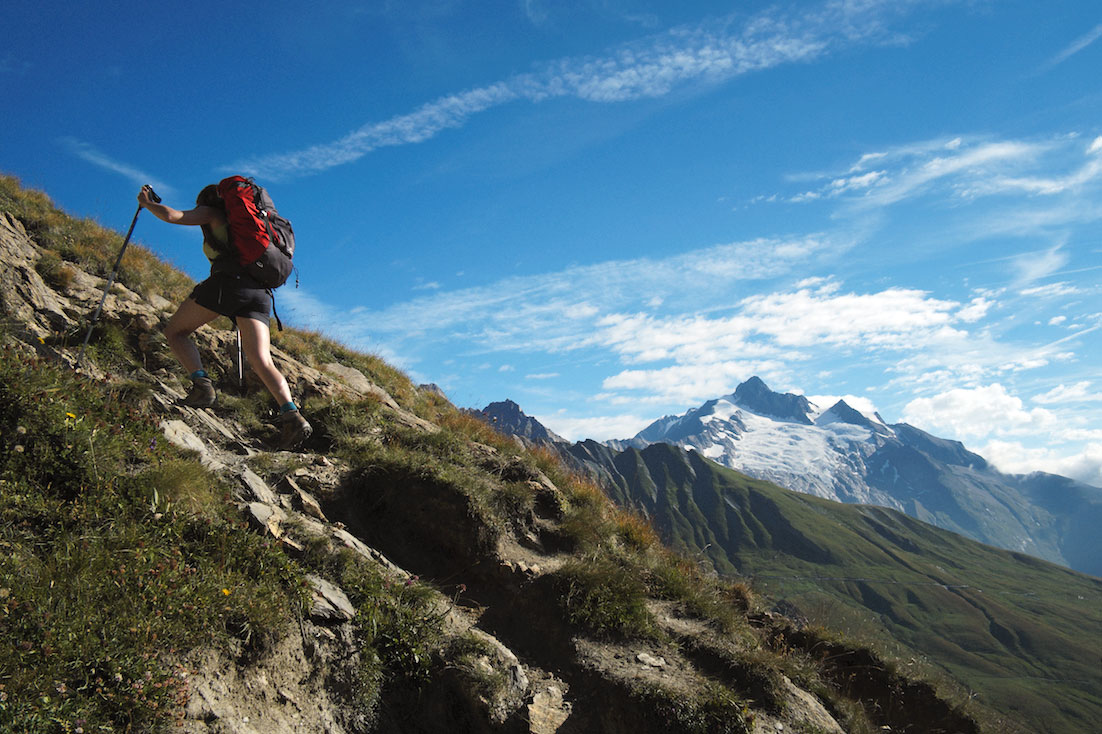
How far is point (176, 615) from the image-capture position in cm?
400

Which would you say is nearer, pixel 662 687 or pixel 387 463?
pixel 662 687

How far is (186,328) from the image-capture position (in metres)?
6.36

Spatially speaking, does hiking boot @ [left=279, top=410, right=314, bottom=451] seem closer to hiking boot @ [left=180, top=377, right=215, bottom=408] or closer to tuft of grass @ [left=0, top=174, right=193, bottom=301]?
hiking boot @ [left=180, top=377, right=215, bottom=408]

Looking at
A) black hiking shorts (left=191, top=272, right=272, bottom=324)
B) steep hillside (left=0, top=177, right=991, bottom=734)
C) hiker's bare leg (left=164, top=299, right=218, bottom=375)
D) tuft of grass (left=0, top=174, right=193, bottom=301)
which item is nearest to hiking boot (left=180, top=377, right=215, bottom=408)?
hiker's bare leg (left=164, top=299, right=218, bottom=375)

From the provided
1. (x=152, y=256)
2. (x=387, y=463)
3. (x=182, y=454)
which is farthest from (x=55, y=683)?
(x=152, y=256)

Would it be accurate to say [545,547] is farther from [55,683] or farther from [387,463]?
[55,683]

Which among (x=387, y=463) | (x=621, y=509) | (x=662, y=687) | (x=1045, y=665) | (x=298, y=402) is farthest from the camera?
(x=1045, y=665)

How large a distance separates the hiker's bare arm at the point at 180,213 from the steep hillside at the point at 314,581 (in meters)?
1.79

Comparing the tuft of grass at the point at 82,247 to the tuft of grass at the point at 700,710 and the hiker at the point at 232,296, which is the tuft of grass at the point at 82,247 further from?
the tuft of grass at the point at 700,710

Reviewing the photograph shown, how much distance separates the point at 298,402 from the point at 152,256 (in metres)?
6.02

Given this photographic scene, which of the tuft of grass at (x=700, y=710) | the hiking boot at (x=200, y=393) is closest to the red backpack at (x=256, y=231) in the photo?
the hiking boot at (x=200, y=393)

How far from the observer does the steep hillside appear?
379cm

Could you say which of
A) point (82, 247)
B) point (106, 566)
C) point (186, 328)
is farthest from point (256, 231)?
point (82, 247)

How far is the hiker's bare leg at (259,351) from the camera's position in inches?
234
